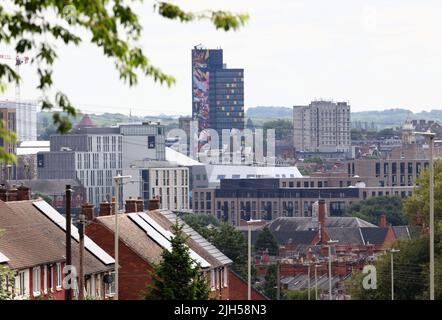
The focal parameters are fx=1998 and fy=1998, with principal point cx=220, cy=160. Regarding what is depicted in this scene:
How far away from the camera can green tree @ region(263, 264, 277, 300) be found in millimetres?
118688

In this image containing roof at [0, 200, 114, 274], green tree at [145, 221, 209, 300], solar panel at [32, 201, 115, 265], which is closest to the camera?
green tree at [145, 221, 209, 300]

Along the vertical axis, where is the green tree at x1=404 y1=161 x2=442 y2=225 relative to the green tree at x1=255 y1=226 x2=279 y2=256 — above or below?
above

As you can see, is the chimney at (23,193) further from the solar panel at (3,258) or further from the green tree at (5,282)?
the green tree at (5,282)

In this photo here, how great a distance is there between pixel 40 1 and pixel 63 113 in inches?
69.1

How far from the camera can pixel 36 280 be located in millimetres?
62562

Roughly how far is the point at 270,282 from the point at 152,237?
52.0 metres

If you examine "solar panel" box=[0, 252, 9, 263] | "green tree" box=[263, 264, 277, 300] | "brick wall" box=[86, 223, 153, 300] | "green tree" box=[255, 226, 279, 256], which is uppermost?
"solar panel" box=[0, 252, 9, 263]

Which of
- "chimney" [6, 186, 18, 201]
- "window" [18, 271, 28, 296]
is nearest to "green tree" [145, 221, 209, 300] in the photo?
"window" [18, 271, 28, 296]

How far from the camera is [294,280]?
476 ft

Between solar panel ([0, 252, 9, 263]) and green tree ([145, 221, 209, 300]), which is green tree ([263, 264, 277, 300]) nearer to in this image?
solar panel ([0, 252, 9, 263])

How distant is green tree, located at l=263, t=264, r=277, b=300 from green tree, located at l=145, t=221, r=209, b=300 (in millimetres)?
66362
